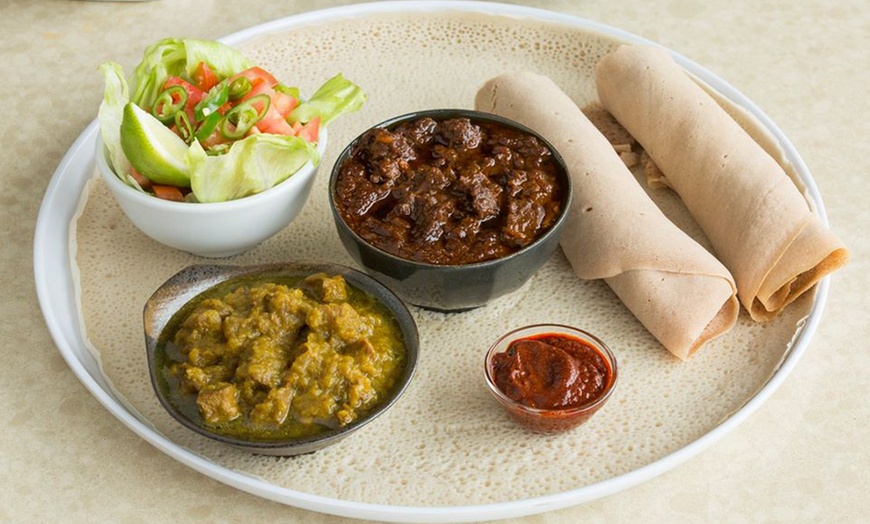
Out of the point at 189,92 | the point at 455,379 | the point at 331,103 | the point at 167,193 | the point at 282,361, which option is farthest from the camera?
the point at 331,103

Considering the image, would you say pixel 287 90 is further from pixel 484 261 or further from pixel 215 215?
pixel 484 261

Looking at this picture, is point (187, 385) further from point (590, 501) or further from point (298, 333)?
point (590, 501)

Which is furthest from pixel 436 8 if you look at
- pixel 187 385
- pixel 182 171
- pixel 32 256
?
pixel 187 385

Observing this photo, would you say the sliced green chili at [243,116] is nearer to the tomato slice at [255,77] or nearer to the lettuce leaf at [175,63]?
the tomato slice at [255,77]

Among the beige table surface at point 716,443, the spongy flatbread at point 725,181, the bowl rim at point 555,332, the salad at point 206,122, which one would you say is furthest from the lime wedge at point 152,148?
the spongy flatbread at point 725,181

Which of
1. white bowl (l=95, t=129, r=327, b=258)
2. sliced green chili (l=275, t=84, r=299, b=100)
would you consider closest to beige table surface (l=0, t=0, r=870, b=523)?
white bowl (l=95, t=129, r=327, b=258)

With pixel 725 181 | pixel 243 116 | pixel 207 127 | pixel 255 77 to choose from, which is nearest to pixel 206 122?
pixel 207 127

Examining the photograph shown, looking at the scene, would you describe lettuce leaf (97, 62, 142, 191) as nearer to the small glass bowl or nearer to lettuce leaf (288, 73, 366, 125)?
lettuce leaf (288, 73, 366, 125)
